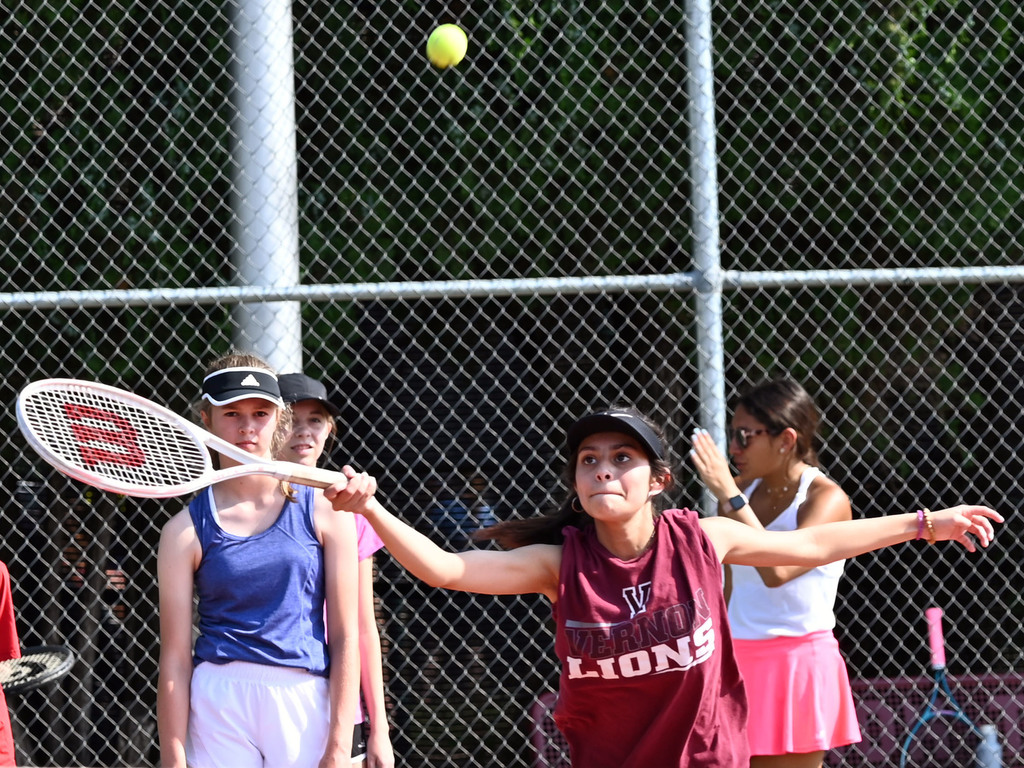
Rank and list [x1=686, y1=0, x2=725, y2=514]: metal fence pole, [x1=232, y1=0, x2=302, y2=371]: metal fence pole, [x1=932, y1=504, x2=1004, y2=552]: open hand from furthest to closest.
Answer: [x1=232, y1=0, x2=302, y2=371]: metal fence pole < [x1=686, y1=0, x2=725, y2=514]: metal fence pole < [x1=932, y1=504, x2=1004, y2=552]: open hand

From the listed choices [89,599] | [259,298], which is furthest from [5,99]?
[89,599]

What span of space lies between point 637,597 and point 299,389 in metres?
1.26

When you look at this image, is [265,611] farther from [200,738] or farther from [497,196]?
[497,196]

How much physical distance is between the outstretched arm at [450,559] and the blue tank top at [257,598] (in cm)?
46

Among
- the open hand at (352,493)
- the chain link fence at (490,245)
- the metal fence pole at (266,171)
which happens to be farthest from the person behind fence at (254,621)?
the chain link fence at (490,245)

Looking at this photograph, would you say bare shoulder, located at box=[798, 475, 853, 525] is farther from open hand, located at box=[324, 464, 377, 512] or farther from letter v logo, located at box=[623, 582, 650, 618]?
open hand, located at box=[324, 464, 377, 512]

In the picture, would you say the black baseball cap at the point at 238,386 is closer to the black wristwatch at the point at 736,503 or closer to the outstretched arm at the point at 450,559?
the outstretched arm at the point at 450,559

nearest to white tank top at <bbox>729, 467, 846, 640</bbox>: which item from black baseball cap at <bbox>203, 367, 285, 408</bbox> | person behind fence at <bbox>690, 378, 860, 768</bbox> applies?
person behind fence at <bbox>690, 378, 860, 768</bbox>

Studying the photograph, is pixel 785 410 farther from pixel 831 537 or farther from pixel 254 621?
pixel 254 621

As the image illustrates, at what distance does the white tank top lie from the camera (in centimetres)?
343

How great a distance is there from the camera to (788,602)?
3432 millimetres

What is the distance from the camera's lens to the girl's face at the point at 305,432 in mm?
3418

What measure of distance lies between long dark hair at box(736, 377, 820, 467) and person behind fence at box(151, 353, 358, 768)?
1.31m

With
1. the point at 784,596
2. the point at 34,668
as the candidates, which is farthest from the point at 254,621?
the point at 784,596
